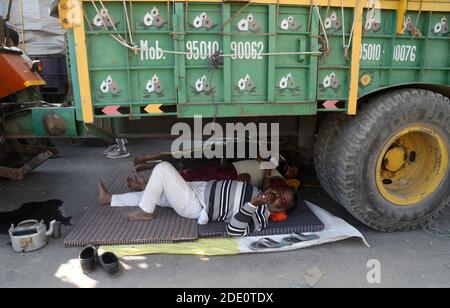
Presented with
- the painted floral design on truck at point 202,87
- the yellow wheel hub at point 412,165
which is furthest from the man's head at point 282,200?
the painted floral design on truck at point 202,87

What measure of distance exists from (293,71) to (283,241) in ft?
4.66

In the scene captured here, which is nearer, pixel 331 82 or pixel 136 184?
pixel 331 82

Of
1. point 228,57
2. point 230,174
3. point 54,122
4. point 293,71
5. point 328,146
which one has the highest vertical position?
point 228,57

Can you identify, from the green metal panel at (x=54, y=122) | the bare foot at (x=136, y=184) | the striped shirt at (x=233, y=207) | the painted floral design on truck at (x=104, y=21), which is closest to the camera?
the painted floral design on truck at (x=104, y=21)

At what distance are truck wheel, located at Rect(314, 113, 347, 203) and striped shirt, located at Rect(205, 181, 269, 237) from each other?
2.24ft

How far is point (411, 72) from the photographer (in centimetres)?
311

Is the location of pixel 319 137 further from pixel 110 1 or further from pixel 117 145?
pixel 117 145

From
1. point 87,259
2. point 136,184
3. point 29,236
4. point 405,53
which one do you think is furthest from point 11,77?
point 405,53

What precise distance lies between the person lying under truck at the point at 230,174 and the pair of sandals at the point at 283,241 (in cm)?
72

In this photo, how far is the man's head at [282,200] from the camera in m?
3.32

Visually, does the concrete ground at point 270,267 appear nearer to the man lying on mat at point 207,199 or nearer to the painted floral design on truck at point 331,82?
the man lying on mat at point 207,199

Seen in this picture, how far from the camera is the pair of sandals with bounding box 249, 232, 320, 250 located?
2.99 m

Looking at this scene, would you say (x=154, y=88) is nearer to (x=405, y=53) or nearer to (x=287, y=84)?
(x=287, y=84)

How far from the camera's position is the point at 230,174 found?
3943 mm
